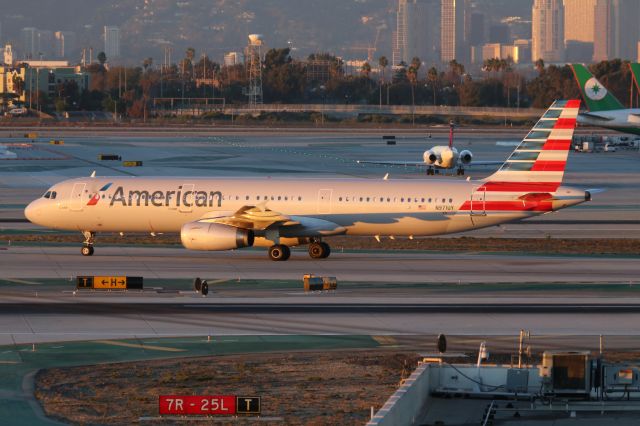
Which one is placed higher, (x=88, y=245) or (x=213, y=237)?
(x=213, y=237)

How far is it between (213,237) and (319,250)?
16.6 feet

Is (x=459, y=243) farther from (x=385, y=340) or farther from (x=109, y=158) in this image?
(x=109, y=158)

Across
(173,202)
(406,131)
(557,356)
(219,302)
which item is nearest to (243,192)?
(173,202)

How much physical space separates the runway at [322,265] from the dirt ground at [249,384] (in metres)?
15.5

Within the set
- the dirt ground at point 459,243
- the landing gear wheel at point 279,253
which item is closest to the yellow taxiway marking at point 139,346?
the landing gear wheel at point 279,253

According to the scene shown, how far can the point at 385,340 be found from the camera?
122 ft

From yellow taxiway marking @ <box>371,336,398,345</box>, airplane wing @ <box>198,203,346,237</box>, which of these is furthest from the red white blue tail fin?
yellow taxiway marking @ <box>371,336,398,345</box>

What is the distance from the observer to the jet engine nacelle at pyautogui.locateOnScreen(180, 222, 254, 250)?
52.4 m

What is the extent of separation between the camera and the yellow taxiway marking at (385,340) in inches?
1449

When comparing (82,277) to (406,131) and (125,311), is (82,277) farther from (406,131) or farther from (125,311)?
Result: (406,131)

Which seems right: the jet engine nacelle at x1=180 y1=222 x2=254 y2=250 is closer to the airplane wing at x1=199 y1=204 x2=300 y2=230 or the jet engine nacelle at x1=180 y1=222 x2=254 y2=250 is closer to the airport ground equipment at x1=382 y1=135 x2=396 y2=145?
the airplane wing at x1=199 y1=204 x2=300 y2=230

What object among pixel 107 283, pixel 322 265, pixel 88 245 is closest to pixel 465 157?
pixel 322 265

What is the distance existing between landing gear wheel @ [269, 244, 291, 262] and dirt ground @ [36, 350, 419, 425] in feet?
62.5

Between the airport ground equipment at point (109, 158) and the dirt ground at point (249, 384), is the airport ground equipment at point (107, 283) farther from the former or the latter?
the airport ground equipment at point (109, 158)
